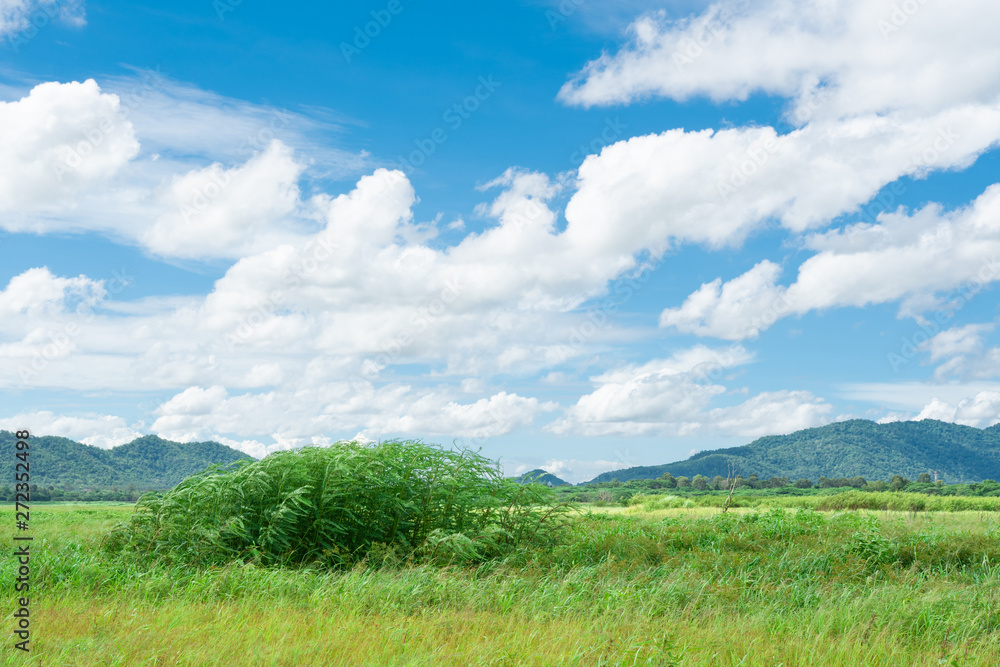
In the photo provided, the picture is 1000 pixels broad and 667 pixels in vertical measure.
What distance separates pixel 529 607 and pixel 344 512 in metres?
5.12

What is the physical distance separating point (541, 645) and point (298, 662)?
2.12 metres

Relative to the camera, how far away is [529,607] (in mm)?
7980

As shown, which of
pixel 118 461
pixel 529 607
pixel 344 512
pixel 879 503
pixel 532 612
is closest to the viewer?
pixel 532 612

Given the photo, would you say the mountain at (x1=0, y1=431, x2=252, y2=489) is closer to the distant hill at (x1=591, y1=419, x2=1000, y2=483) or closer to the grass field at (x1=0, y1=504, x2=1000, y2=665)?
the grass field at (x1=0, y1=504, x2=1000, y2=665)

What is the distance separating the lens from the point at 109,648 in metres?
6.11

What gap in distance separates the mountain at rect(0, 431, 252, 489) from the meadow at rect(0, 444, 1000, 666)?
229 feet

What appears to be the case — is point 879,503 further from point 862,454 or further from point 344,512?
point 862,454

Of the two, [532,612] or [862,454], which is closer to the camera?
[532,612]

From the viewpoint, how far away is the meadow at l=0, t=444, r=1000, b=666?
6.20 m

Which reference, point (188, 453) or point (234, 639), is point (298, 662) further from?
point (188, 453)

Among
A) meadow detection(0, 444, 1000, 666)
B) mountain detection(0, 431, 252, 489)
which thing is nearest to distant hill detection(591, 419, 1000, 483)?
mountain detection(0, 431, 252, 489)

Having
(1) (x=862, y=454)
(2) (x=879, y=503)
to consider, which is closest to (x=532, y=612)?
(2) (x=879, y=503)

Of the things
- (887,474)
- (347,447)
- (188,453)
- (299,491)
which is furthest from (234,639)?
(887,474)

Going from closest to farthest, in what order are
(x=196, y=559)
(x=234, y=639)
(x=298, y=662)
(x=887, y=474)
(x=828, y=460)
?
(x=298, y=662), (x=234, y=639), (x=196, y=559), (x=887, y=474), (x=828, y=460)
